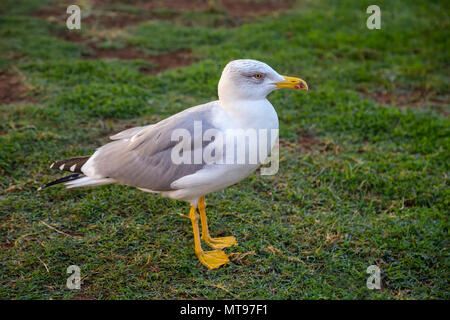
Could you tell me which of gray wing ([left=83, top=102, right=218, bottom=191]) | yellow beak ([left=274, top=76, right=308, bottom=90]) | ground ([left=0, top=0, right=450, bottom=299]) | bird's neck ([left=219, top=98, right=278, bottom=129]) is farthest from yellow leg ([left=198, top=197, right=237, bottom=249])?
yellow beak ([left=274, top=76, right=308, bottom=90])

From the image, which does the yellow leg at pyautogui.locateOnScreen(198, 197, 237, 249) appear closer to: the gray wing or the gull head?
the gray wing

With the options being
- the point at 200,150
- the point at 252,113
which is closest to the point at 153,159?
the point at 200,150

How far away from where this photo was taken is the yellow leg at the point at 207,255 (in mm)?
3613

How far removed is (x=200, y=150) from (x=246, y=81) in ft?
2.01

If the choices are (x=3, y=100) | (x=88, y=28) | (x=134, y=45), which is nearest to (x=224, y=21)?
(x=134, y=45)

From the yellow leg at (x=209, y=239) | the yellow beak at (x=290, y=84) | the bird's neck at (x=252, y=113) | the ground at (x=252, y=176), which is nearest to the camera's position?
the bird's neck at (x=252, y=113)

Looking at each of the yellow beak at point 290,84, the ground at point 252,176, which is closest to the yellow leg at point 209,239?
the ground at point 252,176

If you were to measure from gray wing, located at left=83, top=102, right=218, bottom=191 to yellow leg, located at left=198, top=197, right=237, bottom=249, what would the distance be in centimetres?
49

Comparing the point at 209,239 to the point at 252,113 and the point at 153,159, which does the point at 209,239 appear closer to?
the point at 153,159

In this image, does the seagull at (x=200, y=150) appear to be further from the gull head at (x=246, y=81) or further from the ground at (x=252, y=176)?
the ground at (x=252, y=176)

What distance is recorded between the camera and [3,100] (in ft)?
18.9

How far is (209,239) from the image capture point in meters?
3.92

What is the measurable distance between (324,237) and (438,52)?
16.6 ft

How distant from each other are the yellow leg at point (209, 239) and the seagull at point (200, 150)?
0.34 ft
